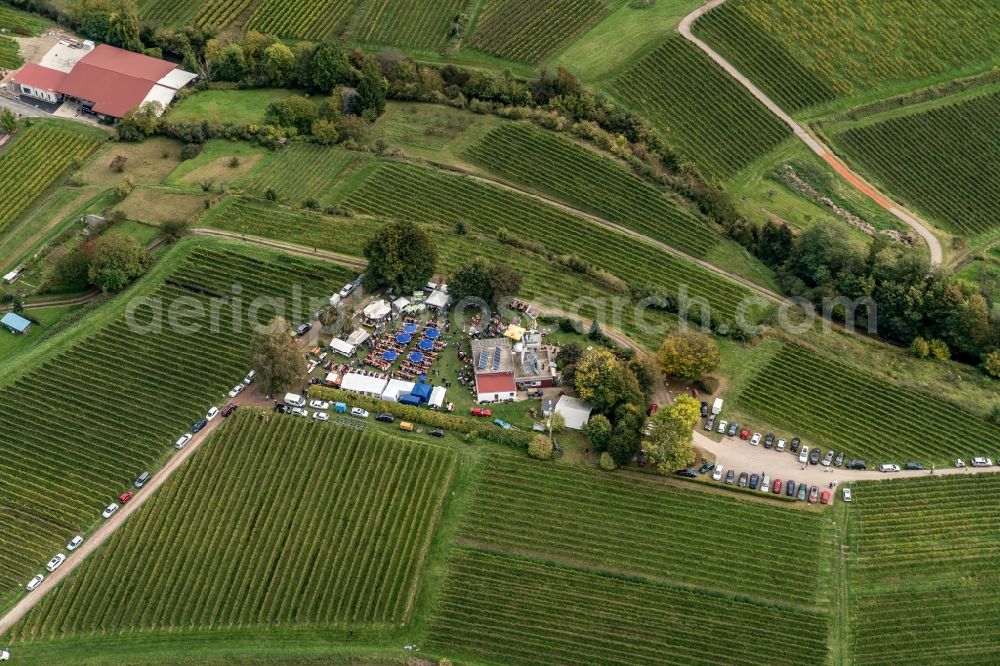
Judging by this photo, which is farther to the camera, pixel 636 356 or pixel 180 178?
pixel 180 178

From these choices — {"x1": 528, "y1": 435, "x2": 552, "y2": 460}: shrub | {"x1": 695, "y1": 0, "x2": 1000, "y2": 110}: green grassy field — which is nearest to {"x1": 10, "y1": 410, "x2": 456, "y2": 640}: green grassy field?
{"x1": 528, "y1": 435, "x2": 552, "y2": 460}: shrub

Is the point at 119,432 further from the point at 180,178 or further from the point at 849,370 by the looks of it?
the point at 849,370

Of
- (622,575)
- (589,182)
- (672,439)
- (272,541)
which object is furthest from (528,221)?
(272,541)

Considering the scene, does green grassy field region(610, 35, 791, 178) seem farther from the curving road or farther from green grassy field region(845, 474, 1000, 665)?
green grassy field region(845, 474, 1000, 665)

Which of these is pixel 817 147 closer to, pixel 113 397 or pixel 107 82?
pixel 113 397

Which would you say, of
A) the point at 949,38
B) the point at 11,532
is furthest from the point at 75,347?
the point at 949,38

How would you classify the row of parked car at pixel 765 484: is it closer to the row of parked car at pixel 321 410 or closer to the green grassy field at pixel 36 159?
the row of parked car at pixel 321 410
